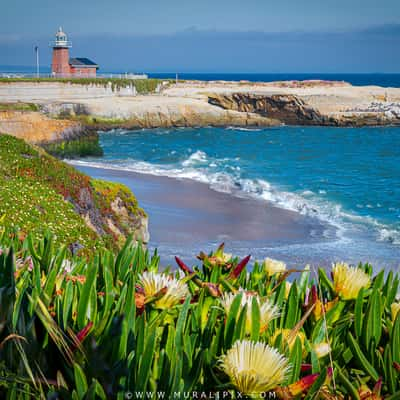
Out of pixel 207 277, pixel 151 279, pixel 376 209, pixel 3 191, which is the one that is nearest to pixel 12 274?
pixel 151 279

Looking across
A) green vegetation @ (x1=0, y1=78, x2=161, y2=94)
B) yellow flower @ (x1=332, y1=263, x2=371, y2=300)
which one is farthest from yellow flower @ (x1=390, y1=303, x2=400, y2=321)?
green vegetation @ (x1=0, y1=78, x2=161, y2=94)

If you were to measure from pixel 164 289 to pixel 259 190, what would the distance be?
18061mm

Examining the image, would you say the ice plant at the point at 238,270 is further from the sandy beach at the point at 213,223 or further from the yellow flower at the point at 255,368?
the sandy beach at the point at 213,223

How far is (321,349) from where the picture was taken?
1.73m

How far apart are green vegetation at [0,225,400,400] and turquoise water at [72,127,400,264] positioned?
414 inches

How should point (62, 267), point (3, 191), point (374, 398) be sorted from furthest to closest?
point (3, 191)
point (62, 267)
point (374, 398)

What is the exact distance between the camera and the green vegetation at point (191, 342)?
60.7 inches

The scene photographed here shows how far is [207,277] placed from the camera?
2441mm

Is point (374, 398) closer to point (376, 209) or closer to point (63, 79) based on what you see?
point (376, 209)

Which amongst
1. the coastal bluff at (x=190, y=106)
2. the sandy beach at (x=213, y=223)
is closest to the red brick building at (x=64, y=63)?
the coastal bluff at (x=190, y=106)

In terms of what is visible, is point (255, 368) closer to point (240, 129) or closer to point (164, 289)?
point (164, 289)

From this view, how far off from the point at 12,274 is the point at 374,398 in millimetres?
1076

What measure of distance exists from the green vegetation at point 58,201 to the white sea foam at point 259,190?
582 centimetres

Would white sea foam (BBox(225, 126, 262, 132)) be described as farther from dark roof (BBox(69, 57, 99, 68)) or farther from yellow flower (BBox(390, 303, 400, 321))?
yellow flower (BBox(390, 303, 400, 321))
